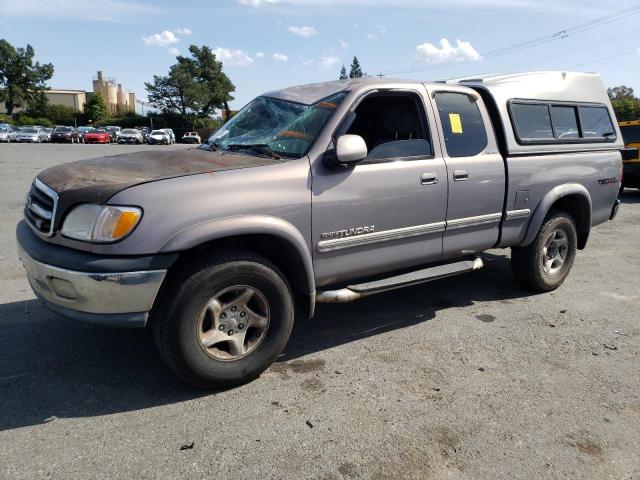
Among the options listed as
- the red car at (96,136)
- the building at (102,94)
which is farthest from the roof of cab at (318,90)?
the building at (102,94)

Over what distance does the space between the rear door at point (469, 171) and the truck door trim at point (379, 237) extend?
0.21 m

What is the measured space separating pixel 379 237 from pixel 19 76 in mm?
91105

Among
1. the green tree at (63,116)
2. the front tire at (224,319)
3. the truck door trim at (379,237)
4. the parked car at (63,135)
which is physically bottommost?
the front tire at (224,319)

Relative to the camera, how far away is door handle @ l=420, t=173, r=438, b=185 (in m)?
4.04

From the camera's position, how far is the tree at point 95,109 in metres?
75.7

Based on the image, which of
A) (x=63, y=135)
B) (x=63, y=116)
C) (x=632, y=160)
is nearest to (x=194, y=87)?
(x=63, y=116)

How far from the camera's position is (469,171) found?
4.35 meters

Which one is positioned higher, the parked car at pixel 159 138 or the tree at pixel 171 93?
the tree at pixel 171 93

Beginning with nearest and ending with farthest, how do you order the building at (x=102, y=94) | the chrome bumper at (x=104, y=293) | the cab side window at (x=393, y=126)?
the chrome bumper at (x=104, y=293) → the cab side window at (x=393, y=126) → the building at (x=102, y=94)

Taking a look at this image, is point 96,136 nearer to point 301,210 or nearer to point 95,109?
point 95,109

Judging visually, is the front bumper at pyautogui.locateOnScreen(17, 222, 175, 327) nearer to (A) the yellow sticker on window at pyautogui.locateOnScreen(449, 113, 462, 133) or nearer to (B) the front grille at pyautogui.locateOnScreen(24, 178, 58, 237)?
(B) the front grille at pyautogui.locateOnScreen(24, 178, 58, 237)

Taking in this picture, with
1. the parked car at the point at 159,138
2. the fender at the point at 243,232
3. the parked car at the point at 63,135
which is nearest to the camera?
the fender at the point at 243,232

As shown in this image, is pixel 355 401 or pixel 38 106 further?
pixel 38 106

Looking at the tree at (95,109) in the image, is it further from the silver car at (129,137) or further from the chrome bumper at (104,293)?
the chrome bumper at (104,293)
